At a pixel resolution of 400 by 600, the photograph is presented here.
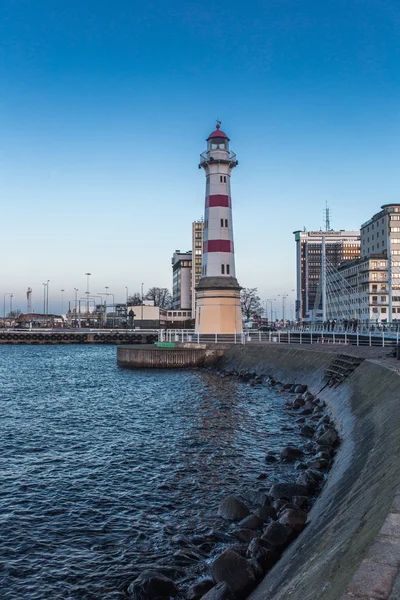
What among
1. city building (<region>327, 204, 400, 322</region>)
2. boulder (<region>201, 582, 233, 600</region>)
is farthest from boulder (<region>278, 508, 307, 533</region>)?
city building (<region>327, 204, 400, 322</region>)

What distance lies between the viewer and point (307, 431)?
20094 millimetres

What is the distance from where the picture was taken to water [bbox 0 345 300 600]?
1018 cm

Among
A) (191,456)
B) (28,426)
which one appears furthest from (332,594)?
(28,426)

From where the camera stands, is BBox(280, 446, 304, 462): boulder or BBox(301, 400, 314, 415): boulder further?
BBox(301, 400, 314, 415): boulder

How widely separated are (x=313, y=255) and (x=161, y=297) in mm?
57257

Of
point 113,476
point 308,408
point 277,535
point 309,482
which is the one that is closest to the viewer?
point 277,535

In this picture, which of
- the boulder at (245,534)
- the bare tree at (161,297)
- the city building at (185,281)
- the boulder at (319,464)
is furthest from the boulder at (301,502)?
the bare tree at (161,297)

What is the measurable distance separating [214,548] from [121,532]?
90.8 inches

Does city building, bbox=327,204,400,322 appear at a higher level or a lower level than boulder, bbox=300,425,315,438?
higher

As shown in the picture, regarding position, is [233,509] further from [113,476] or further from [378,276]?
[378,276]

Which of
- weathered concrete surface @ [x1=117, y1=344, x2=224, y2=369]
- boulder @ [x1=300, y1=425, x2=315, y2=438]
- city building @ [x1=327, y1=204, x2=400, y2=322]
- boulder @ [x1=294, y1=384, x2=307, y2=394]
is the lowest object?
boulder @ [x1=300, y1=425, x2=315, y2=438]

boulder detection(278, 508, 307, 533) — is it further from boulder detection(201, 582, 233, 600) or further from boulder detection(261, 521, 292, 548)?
boulder detection(201, 582, 233, 600)

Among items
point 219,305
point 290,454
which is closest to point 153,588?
point 290,454

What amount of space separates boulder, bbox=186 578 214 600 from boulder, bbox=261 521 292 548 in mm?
1656
